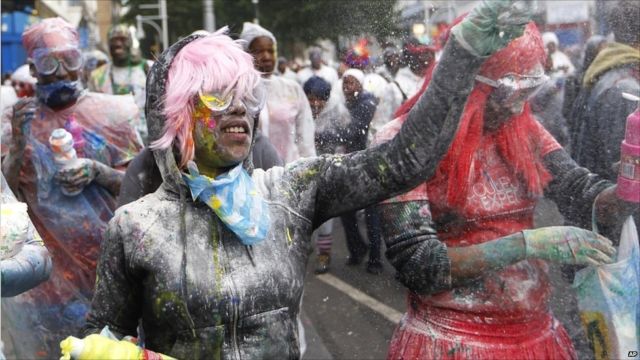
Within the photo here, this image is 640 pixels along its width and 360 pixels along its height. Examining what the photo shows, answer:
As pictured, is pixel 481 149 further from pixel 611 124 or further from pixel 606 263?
pixel 611 124

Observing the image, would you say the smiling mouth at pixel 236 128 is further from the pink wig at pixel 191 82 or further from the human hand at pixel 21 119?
the human hand at pixel 21 119

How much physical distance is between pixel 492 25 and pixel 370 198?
520 mm

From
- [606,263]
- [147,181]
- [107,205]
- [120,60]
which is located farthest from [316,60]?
[606,263]

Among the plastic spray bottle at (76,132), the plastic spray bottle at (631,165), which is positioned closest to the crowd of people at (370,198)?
the plastic spray bottle at (631,165)

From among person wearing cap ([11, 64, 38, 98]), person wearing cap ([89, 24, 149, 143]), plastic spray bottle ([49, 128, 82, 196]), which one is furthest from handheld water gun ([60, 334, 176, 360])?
person wearing cap ([11, 64, 38, 98])

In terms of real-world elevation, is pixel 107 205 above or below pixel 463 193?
below

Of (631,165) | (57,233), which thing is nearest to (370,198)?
(631,165)

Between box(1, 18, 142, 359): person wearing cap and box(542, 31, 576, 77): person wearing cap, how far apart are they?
2.73m

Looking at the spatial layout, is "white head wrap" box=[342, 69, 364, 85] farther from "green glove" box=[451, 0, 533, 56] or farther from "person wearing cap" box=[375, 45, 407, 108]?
"green glove" box=[451, 0, 533, 56]

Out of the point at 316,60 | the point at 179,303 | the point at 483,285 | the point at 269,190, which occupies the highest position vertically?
the point at 269,190

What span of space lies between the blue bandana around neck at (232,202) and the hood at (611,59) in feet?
7.58

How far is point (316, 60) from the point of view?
10.6 meters

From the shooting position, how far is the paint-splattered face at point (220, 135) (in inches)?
77.6

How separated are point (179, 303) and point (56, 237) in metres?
2.36
